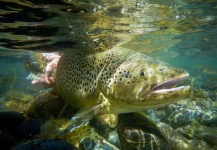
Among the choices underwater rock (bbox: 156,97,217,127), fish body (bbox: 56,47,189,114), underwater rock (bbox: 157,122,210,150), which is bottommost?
underwater rock (bbox: 156,97,217,127)

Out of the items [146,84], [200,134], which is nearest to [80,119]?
[146,84]

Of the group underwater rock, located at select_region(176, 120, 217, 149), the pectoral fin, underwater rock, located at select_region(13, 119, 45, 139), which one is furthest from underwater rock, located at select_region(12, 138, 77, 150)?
underwater rock, located at select_region(176, 120, 217, 149)

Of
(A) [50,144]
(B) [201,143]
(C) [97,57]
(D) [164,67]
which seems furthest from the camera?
(B) [201,143]

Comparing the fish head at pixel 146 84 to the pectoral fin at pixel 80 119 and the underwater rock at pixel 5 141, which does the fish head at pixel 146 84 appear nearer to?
the pectoral fin at pixel 80 119

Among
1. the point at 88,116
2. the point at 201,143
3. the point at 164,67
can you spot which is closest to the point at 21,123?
the point at 88,116

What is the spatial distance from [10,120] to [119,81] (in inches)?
141

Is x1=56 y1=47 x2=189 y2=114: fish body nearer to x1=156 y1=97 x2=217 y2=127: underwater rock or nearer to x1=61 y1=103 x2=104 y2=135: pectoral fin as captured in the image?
x1=61 y1=103 x2=104 y2=135: pectoral fin

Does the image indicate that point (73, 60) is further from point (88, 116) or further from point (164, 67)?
point (164, 67)

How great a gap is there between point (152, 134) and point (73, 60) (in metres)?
3.83

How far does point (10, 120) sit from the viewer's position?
5.95 m

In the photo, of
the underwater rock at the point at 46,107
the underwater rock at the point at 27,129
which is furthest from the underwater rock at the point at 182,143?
the underwater rock at the point at 27,129

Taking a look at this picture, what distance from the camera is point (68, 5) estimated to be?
24.6 ft

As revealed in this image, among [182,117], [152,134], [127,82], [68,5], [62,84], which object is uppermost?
[68,5]

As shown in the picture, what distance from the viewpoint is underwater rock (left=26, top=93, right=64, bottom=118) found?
733 centimetres
